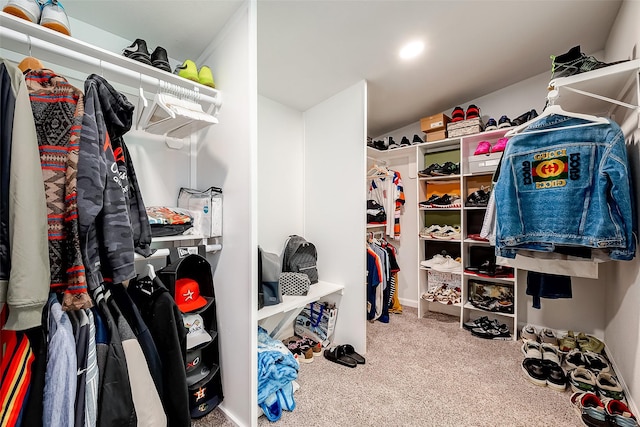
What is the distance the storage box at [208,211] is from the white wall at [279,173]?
764mm

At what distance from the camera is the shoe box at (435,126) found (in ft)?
8.86

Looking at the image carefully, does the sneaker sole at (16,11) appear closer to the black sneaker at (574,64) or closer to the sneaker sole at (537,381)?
the black sneaker at (574,64)

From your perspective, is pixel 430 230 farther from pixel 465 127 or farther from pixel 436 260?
pixel 465 127

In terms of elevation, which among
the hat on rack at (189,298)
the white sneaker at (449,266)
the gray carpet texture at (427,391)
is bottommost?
the gray carpet texture at (427,391)

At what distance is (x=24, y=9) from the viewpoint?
99 cm

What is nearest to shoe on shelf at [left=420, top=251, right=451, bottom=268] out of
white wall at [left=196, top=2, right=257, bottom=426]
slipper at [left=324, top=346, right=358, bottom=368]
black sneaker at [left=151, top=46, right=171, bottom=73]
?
slipper at [left=324, top=346, right=358, bottom=368]

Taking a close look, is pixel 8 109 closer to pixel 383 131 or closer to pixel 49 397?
pixel 49 397

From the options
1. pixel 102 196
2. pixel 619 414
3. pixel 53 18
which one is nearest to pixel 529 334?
pixel 619 414

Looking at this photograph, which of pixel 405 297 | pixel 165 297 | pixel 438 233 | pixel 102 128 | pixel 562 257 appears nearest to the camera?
pixel 102 128

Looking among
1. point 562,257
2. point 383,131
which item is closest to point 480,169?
point 562,257

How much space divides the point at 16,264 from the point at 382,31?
6.45ft

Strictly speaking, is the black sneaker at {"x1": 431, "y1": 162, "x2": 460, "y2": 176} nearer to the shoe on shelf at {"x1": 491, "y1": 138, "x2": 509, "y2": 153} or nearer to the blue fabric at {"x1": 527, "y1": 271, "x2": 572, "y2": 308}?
the shoe on shelf at {"x1": 491, "y1": 138, "x2": 509, "y2": 153}

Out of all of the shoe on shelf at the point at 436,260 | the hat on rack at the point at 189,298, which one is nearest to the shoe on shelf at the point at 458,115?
the shoe on shelf at the point at 436,260

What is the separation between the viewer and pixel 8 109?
752mm
